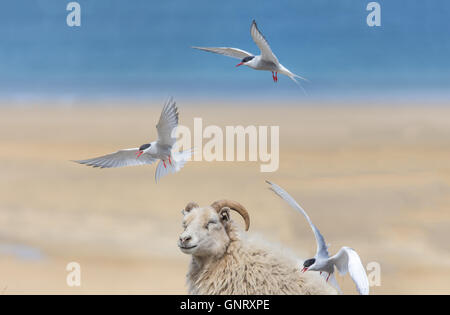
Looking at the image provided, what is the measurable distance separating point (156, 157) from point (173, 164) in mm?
370

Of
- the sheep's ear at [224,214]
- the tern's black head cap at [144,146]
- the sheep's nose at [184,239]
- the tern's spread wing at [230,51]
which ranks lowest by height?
the sheep's nose at [184,239]

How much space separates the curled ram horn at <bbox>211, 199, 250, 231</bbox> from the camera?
29.6ft

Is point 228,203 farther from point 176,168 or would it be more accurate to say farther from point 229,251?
point 176,168

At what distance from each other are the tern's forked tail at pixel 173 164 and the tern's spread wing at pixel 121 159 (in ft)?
0.72

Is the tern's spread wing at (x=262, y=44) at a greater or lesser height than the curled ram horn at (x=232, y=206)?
greater

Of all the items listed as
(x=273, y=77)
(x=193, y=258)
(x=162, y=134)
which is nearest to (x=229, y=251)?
(x=193, y=258)

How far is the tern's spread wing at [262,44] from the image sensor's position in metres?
9.36

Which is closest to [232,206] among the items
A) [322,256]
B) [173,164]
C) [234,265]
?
[234,265]

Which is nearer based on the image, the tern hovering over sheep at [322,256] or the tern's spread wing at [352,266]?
the tern's spread wing at [352,266]

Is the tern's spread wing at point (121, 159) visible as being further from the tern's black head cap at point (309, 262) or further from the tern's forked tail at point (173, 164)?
the tern's black head cap at point (309, 262)

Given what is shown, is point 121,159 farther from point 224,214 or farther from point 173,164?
point 224,214

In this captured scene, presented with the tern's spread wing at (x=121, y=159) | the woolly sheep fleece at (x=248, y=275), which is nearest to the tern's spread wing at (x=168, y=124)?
the tern's spread wing at (x=121, y=159)

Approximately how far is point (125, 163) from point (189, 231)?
2563 mm

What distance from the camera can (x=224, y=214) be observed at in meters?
9.00
